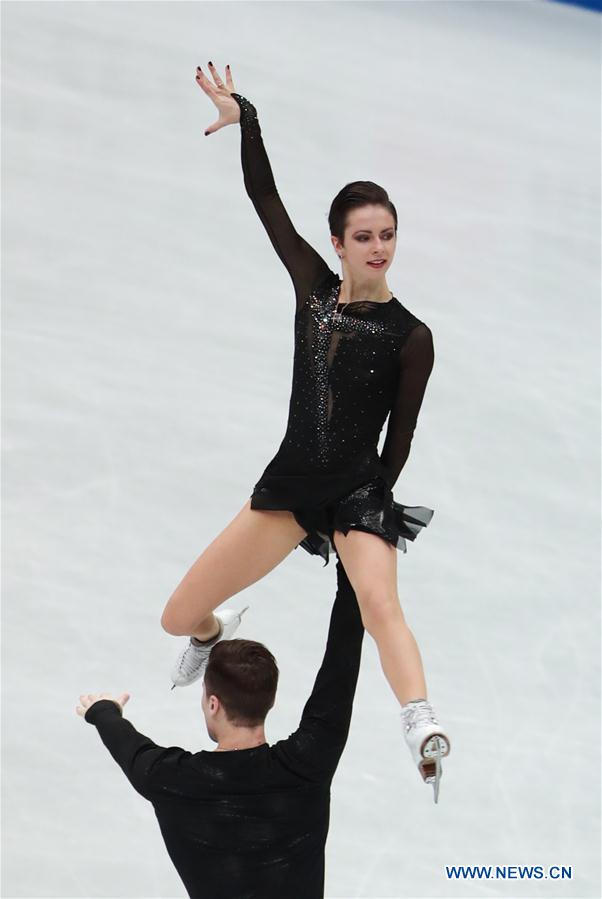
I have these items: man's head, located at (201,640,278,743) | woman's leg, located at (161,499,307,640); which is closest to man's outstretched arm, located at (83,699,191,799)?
man's head, located at (201,640,278,743)

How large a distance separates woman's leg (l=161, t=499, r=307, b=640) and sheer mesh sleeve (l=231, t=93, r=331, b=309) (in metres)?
0.52

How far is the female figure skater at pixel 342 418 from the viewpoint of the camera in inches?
127

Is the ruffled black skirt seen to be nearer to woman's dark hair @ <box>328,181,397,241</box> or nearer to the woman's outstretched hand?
woman's dark hair @ <box>328,181,397,241</box>

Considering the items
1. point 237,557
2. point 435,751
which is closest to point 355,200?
point 237,557

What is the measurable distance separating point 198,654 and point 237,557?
1.54ft

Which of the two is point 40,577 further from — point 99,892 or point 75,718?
point 99,892

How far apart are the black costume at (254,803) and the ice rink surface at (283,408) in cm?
Result: 119

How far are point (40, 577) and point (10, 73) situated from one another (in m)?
4.31

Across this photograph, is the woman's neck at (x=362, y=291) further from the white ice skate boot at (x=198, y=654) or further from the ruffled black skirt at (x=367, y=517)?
the white ice skate boot at (x=198, y=654)

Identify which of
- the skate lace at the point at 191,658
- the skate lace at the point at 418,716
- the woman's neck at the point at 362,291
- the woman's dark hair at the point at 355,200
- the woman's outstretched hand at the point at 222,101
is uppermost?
the woman's outstretched hand at the point at 222,101

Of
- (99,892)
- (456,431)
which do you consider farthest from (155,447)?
(99,892)

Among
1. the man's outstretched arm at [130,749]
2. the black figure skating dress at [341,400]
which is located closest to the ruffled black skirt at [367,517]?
the black figure skating dress at [341,400]

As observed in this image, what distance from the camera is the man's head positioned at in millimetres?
2908

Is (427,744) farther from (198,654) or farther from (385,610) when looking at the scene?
(198,654)
